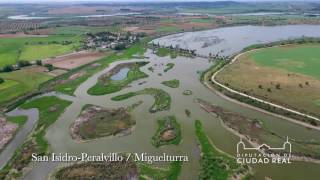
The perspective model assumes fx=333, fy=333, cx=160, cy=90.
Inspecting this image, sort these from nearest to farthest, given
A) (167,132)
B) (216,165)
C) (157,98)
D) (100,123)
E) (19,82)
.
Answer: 1. (216,165)
2. (167,132)
3. (100,123)
4. (157,98)
5. (19,82)

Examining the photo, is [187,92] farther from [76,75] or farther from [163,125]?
[76,75]

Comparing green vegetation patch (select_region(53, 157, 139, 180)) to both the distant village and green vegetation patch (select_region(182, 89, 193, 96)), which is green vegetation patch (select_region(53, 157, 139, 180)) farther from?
the distant village

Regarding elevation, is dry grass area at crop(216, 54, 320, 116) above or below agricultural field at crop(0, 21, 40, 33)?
below

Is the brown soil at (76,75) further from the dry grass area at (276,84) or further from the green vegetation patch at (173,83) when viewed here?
the dry grass area at (276,84)

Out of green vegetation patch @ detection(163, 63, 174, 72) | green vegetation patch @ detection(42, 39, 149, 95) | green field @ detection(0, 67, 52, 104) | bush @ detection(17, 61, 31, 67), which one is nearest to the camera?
green field @ detection(0, 67, 52, 104)

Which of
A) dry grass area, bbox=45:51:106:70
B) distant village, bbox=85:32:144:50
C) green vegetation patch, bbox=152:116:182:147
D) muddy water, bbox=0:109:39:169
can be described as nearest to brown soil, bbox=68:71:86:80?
dry grass area, bbox=45:51:106:70

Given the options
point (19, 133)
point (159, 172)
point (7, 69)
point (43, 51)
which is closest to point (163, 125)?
point (159, 172)

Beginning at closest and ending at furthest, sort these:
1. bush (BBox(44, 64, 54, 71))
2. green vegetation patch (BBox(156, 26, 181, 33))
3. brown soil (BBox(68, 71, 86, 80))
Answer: brown soil (BBox(68, 71, 86, 80)) → bush (BBox(44, 64, 54, 71)) → green vegetation patch (BBox(156, 26, 181, 33))

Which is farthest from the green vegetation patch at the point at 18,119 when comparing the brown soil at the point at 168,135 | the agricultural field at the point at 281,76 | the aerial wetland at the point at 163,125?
the agricultural field at the point at 281,76
